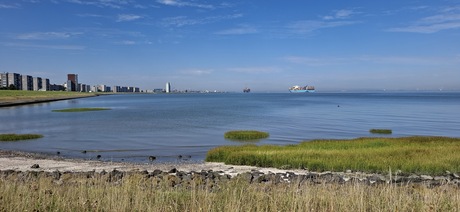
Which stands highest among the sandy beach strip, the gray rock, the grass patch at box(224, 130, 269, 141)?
the gray rock

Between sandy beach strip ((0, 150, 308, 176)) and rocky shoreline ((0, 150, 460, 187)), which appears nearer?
rocky shoreline ((0, 150, 460, 187))

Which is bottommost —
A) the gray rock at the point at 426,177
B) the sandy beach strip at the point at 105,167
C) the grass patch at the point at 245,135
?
the grass patch at the point at 245,135

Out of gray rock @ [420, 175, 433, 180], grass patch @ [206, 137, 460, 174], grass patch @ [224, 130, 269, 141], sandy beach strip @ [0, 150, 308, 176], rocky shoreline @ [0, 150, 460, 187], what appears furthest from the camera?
grass patch @ [224, 130, 269, 141]

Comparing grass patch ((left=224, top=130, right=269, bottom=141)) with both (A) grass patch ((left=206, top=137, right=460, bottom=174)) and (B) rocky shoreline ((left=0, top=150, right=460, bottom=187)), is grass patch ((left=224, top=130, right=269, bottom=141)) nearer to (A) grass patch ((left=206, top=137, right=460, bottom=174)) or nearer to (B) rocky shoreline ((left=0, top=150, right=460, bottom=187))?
(A) grass patch ((left=206, top=137, right=460, bottom=174))

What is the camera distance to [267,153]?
2333 cm

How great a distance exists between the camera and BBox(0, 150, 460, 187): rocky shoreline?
1556cm

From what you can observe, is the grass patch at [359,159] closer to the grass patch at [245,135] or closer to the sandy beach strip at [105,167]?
the sandy beach strip at [105,167]

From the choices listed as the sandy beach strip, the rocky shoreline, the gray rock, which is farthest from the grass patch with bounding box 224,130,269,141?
the gray rock

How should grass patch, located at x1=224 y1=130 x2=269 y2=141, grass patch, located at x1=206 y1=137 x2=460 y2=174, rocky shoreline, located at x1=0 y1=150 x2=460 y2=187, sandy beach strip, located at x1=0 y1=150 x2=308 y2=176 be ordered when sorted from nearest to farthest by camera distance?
1. rocky shoreline, located at x1=0 y1=150 x2=460 y2=187
2. grass patch, located at x1=206 y1=137 x2=460 y2=174
3. sandy beach strip, located at x1=0 y1=150 x2=308 y2=176
4. grass patch, located at x1=224 y1=130 x2=269 y2=141

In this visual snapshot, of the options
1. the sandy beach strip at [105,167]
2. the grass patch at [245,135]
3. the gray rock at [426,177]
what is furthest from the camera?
the grass patch at [245,135]

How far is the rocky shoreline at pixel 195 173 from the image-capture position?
1556cm

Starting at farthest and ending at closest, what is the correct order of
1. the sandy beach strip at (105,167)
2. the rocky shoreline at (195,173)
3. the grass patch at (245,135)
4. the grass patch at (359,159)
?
1. the grass patch at (245,135)
2. the sandy beach strip at (105,167)
3. the grass patch at (359,159)
4. the rocky shoreline at (195,173)

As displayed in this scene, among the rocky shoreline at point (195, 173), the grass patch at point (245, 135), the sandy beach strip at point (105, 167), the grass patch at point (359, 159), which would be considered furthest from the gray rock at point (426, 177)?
the grass patch at point (245, 135)

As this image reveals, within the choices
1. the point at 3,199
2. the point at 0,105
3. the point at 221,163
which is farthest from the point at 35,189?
the point at 0,105
